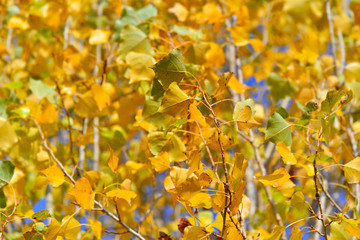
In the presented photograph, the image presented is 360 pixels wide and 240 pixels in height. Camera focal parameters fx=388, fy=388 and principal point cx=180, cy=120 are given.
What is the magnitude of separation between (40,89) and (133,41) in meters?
0.37

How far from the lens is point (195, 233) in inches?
A: 24.7

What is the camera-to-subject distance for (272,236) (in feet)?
2.15

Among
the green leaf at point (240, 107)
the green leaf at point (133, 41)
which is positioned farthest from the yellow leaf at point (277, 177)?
the green leaf at point (133, 41)

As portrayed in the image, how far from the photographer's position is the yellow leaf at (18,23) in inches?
56.2

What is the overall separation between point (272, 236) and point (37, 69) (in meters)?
1.23

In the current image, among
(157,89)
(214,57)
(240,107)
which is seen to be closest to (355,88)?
(214,57)

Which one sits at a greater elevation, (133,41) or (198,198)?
(133,41)

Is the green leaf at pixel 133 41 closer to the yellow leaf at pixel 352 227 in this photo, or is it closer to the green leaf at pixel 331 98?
the green leaf at pixel 331 98

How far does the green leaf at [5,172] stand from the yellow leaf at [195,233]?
38 cm

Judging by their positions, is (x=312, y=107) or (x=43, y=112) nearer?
(x=312, y=107)

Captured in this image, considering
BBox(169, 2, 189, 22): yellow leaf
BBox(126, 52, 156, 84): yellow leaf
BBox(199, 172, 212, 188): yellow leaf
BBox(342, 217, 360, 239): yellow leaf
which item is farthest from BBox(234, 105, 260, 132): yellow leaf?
BBox(169, 2, 189, 22): yellow leaf

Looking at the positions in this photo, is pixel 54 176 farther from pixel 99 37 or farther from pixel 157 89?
pixel 99 37

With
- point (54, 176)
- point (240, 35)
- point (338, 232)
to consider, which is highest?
point (240, 35)

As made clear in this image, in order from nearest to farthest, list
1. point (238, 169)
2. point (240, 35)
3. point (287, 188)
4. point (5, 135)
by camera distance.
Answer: point (238, 169) → point (287, 188) → point (5, 135) → point (240, 35)
